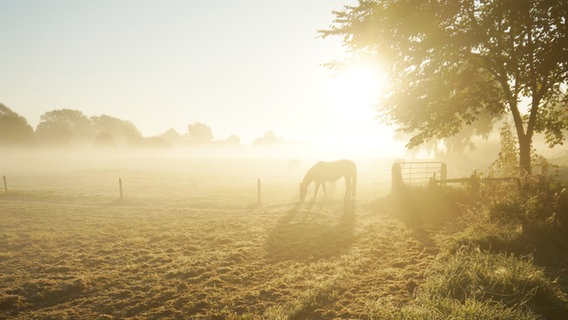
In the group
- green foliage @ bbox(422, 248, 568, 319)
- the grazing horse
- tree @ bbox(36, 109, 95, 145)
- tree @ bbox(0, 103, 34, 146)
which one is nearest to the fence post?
the grazing horse

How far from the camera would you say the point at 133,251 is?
26.2ft

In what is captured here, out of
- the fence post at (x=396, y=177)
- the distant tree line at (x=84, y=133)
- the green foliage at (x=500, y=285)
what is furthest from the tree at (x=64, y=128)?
the green foliage at (x=500, y=285)

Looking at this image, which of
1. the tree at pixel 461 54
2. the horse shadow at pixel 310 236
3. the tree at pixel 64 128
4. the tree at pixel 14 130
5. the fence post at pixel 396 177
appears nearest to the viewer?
the horse shadow at pixel 310 236

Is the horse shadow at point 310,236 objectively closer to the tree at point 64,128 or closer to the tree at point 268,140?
the tree at point 64,128

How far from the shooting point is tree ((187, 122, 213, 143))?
137m

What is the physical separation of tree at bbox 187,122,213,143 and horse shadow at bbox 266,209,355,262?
5148 inches

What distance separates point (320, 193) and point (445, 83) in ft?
31.3

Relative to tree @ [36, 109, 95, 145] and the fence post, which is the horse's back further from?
tree @ [36, 109, 95, 145]

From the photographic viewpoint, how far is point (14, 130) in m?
60.4

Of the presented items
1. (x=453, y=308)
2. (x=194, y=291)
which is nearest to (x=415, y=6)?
(x=453, y=308)

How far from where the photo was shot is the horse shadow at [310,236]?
25.0 feet

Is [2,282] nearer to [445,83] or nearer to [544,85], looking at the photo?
[445,83]

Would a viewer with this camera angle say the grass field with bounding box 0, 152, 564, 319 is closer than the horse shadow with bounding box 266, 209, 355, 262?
Yes

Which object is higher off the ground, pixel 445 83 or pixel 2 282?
pixel 445 83
